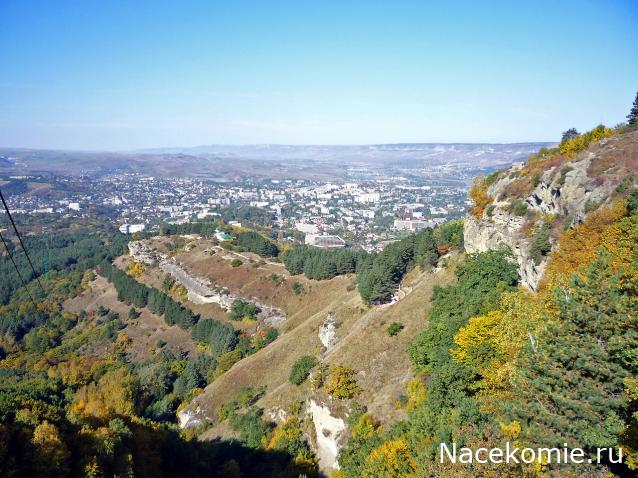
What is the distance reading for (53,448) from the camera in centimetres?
1697

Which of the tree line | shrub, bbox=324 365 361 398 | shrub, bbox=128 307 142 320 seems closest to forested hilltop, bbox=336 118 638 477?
shrub, bbox=324 365 361 398

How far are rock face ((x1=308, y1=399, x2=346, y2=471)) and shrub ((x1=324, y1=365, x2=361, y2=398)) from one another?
1247 mm

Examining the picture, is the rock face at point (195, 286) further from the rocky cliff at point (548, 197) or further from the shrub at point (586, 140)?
the shrub at point (586, 140)

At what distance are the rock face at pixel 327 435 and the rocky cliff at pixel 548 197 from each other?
15.2 meters

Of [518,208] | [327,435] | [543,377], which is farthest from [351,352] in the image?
[543,377]

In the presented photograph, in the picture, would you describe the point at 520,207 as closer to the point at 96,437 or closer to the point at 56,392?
the point at 96,437

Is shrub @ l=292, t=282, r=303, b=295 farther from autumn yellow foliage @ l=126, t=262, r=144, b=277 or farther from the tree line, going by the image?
autumn yellow foliage @ l=126, t=262, r=144, b=277

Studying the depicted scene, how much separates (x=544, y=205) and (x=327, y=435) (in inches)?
860

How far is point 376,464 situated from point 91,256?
349 ft

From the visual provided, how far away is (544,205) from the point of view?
30.0 m

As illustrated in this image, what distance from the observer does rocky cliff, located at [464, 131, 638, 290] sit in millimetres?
25892

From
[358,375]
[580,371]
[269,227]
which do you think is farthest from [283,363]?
[269,227]

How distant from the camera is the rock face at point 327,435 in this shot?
84.9ft

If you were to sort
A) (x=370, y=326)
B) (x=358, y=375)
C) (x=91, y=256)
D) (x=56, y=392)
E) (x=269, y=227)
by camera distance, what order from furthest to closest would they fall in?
(x=269, y=227) < (x=91, y=256) < (x=56, y=392) < (x=370, y=326) < (x=358, y=375)
